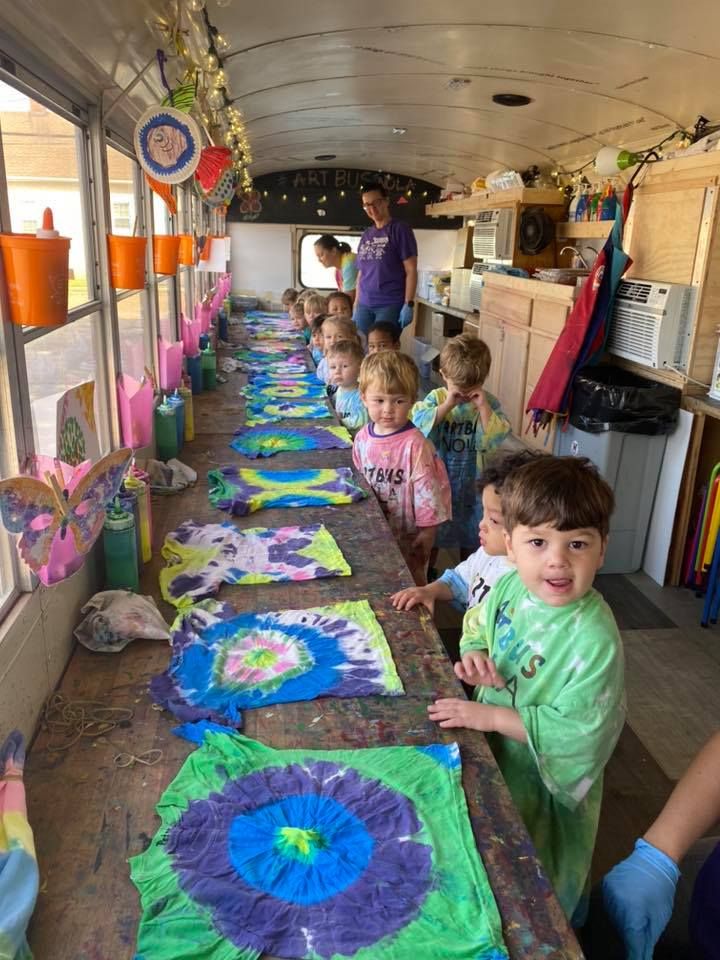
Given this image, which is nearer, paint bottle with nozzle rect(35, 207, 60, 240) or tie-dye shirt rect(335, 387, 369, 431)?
paint bottle with nozzle rect(35, 207, 60, 240)

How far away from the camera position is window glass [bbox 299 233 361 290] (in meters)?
12.0

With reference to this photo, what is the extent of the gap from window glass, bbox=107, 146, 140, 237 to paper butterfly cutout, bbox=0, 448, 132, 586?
1.87 meters

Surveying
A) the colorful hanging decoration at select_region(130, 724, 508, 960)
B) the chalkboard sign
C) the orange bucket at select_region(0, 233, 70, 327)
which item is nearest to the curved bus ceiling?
the orange bucket at select_region(0, 233, 70, 327)

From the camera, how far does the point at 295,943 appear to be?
976 millimetres

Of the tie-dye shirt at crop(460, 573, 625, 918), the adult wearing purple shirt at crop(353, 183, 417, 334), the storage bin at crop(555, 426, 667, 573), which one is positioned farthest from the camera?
the adult wearing purple shirt at crop(353, 183, 417, 334)

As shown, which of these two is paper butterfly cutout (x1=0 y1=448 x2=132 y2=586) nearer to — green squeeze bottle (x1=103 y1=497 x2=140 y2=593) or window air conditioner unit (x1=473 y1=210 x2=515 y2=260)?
green squeeze bottle (x1=103 y1=497 x2=140 y2=593)

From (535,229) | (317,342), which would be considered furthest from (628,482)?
(535,229)

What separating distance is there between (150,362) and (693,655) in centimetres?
304

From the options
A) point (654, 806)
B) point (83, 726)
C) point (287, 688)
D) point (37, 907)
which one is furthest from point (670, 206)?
point (37, 907)

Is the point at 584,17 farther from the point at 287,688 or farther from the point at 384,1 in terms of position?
the point at 287,688

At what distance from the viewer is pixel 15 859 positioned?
1.03m

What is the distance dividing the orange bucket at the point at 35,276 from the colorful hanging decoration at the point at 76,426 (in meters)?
0.33

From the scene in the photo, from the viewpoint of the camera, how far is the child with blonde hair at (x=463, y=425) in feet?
10.6

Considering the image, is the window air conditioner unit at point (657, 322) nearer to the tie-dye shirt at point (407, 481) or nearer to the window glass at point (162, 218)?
the tie-dye shirt at point (407, 481)
